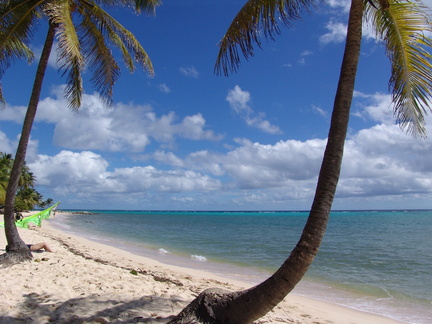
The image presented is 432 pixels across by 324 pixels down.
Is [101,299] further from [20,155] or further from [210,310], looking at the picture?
[20,155]

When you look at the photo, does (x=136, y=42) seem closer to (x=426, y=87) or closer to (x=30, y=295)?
(x=30, y=295)

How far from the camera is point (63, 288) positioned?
596 centimetres

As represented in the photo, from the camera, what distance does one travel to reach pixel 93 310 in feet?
15.7

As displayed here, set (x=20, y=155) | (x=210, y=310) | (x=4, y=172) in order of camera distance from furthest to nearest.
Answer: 1. (x=4, y=172)
2. (x=20, y=155)
3. (x=210, y=310)

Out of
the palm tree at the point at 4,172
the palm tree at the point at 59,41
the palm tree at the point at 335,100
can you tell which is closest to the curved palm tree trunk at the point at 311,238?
the palm tree at the point at 335,100

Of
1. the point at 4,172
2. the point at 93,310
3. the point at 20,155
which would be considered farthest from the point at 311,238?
the point at 4,172

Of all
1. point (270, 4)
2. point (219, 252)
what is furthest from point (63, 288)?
point (219, 252)

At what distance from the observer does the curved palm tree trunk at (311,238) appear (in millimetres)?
3264

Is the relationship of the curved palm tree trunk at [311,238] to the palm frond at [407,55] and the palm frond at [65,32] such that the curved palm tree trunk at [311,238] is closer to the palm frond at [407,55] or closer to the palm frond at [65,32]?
the palm frond at [407,55]

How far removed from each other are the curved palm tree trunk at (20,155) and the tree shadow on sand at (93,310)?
2.69 metres

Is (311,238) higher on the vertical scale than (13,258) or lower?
higher

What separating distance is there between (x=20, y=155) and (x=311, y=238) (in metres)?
6.65

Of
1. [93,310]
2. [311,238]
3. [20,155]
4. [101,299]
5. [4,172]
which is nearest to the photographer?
[311,238]

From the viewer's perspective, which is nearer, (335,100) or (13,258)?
(335,100)
